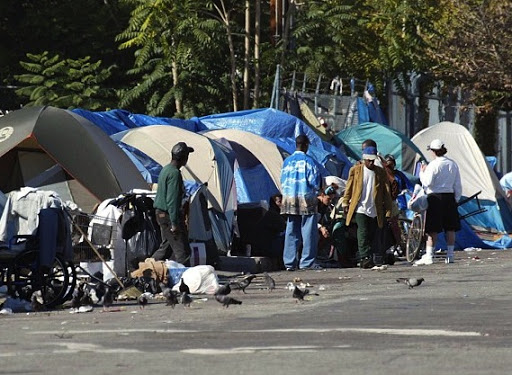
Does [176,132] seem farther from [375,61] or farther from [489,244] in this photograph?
[375,61]

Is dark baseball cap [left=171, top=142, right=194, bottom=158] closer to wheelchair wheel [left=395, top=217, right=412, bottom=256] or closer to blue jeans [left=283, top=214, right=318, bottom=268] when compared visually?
blue jeans [left=283, top=214, right=318, bottom=268]

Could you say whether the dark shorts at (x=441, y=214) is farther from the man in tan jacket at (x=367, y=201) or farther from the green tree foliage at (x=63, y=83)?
the green tree foliage at (x=63, y=83)

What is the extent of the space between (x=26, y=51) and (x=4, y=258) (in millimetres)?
21646

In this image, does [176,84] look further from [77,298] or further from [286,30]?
[77,298]

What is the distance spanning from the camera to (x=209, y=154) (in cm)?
2330

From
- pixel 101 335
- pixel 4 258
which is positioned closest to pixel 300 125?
pixel 4 258

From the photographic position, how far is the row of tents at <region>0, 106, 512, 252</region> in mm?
20922

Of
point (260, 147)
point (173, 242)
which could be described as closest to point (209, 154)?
point (260, 147)

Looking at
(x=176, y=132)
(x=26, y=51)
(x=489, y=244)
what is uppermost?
(x=26, y=51)

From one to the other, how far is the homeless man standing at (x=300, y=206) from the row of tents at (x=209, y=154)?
1137 mm

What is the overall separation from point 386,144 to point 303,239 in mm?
8459

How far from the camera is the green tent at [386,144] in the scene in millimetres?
29594

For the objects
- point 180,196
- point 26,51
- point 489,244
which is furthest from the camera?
point 26,51

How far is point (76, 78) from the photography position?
105 feet
